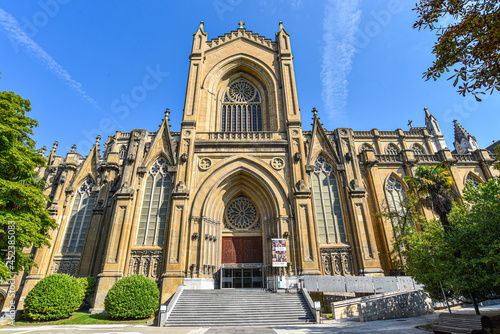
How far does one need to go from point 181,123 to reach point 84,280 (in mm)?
14077

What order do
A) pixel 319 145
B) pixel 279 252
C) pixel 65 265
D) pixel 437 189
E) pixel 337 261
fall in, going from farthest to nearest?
pixel 319 145
pixel 65 265
pixel 337 261
pixel 279 252
pixel 437 189

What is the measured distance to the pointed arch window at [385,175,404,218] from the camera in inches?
898

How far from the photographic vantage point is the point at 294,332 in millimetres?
9570

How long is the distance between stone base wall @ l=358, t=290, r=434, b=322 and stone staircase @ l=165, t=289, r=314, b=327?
113 inches

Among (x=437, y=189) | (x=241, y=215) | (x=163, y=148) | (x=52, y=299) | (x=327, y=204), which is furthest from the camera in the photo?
(x=163, y=148)

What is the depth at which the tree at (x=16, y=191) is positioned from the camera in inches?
506

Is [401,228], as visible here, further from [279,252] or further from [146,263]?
[146,263]

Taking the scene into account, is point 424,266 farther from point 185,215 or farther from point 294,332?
point 185,215

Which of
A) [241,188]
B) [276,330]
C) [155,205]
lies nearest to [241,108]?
[241,188]

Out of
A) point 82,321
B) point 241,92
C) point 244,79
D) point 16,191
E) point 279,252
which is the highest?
point 244,79

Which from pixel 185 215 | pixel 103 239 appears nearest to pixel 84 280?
pixel 103 239

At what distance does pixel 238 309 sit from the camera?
13.8 meters

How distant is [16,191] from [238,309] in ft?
46.1

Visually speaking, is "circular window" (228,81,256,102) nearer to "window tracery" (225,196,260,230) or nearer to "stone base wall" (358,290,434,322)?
"window tracery" (225,196,260,230)
